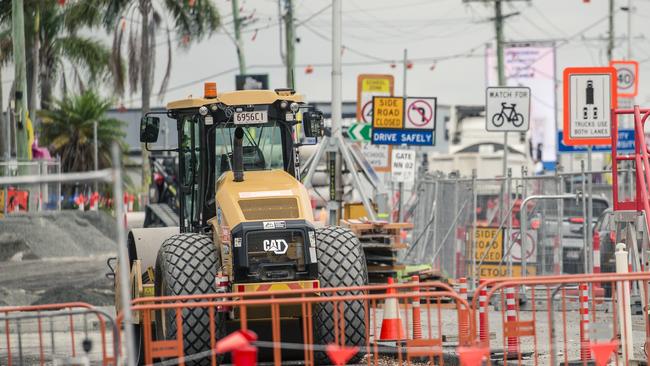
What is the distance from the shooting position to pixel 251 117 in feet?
45.5

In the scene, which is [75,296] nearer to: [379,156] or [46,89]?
[379,156]

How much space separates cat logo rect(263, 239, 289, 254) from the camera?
41.2ft

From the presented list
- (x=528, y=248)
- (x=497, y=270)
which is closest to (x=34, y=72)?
(x=497, y=270)

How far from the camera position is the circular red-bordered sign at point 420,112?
26.5 meters

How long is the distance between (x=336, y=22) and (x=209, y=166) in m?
11.9

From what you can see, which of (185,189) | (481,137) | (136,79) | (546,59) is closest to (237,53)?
(136,79)

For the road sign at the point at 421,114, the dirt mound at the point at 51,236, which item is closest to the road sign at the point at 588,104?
the road sign at the point at 421,114

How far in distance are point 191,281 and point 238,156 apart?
144cm

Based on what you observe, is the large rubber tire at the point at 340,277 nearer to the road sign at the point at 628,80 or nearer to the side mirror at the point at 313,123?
the side mirror at the point at 313,123

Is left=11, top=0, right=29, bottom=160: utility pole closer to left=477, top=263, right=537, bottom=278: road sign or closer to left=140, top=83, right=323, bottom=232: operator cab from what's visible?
left=477, top=263, right=537, bottom=278: road sign

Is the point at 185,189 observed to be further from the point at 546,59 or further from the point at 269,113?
the point at 546,59

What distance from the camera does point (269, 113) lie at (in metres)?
14.0

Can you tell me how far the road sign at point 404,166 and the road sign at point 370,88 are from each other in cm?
242

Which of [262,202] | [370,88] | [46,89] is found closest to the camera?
[262,202]
